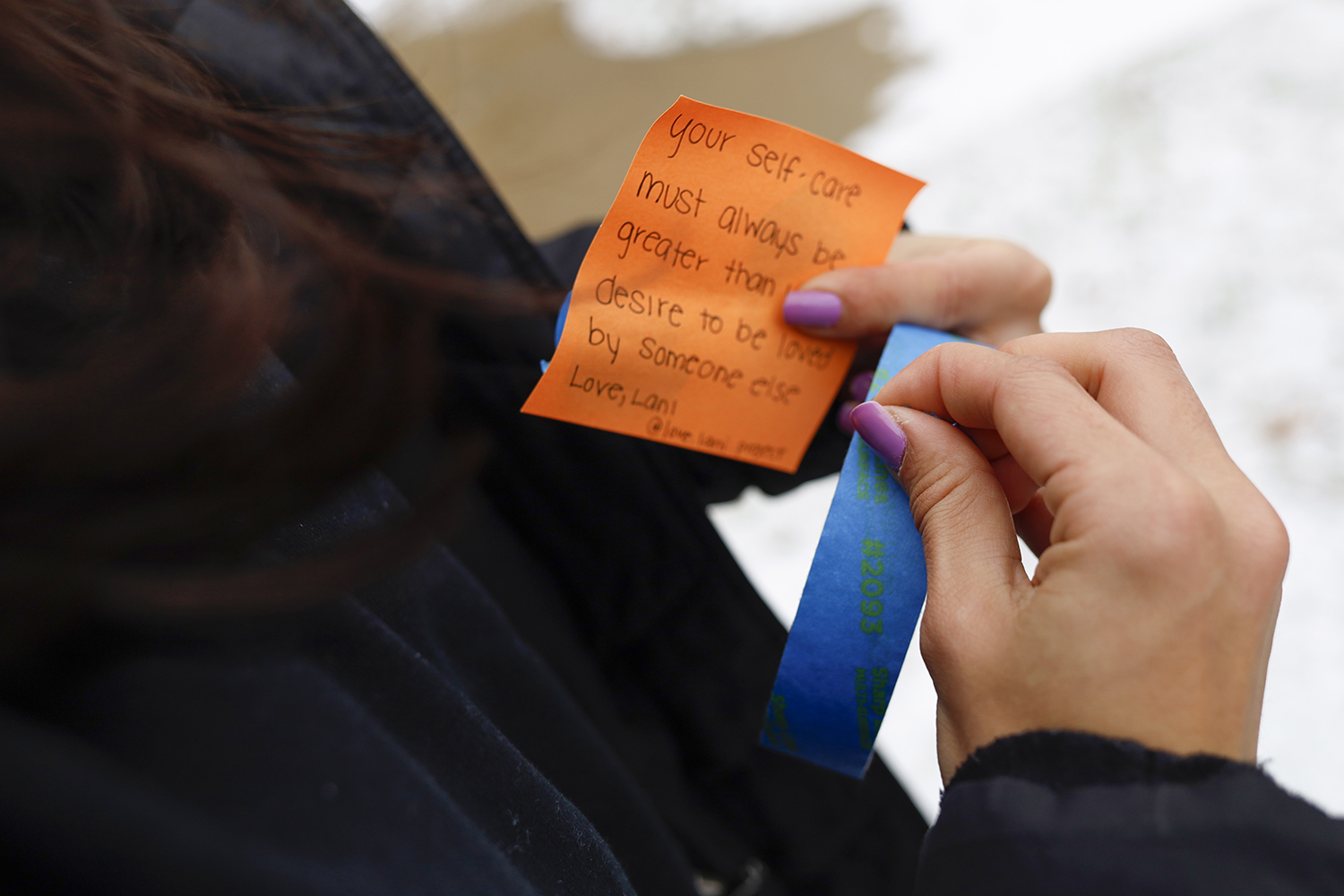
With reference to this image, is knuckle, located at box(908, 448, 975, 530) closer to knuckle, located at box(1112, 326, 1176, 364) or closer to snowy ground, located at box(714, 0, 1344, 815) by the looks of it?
knuckle, located at box(1112, 326, 1176, 364)

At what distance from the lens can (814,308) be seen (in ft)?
1.60

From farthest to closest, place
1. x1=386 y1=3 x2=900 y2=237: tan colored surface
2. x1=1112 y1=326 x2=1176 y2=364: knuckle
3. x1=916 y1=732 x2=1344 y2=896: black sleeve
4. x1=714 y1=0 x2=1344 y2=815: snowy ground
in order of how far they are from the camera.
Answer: x1=386 y1=3 x2=900 y2=237: tan colored surface → x1=714 y1=0 x2=1344 y2=815: snowy ground → x1=1112 y1=326 x2=1176 y2=364: knuckle → x1=916 y1=732 x2=1344 y2=896: black sleeve

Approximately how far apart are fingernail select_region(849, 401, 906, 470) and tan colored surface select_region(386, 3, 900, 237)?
113cm

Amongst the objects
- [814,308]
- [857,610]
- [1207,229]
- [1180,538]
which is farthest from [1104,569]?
[1207,229]

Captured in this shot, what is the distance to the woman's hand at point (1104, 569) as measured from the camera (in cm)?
29

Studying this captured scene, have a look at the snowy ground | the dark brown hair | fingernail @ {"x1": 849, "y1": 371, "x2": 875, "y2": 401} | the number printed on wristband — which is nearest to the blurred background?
the snowy ground

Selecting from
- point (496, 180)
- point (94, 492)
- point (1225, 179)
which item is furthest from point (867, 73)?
point (94, 492)

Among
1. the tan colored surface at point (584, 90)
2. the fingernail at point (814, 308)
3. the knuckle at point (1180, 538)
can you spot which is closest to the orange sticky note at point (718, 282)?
the fingernail at point (814, 308)

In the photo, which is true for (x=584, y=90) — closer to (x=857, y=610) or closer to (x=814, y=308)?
(x=814, y=308)

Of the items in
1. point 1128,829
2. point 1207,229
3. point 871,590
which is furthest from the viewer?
point 1207,229

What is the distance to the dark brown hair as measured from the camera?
285mm

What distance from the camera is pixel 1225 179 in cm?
131

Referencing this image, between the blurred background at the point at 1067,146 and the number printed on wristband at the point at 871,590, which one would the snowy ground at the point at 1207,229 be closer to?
the blurred background at the point at 1067,146

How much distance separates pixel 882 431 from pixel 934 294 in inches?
6.9
